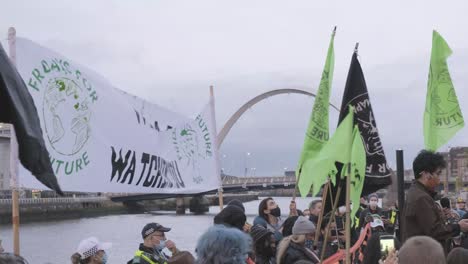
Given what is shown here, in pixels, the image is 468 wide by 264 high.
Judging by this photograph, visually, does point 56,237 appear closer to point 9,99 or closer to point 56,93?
point 56,93

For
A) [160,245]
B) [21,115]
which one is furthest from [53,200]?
[21,115]

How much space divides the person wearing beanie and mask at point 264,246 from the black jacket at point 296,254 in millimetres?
288

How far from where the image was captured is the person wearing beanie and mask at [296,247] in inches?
235

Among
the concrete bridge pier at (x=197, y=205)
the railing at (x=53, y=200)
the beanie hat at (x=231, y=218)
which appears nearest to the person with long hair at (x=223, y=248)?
the beanie hat at (x=231, y=218)

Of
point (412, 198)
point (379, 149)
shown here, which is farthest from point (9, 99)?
point (379, 149)

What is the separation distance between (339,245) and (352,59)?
2440mm

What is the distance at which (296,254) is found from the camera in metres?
6.02

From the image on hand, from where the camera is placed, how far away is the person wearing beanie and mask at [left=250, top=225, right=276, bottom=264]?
248 inches

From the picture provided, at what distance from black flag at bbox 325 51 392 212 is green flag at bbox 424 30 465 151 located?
55 cm

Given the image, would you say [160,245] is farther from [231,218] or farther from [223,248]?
[223,248]

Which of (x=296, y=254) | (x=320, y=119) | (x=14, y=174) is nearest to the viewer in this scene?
(x=296, y=254)

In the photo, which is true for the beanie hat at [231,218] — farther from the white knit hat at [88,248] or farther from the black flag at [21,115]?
the black flag at [21,115]

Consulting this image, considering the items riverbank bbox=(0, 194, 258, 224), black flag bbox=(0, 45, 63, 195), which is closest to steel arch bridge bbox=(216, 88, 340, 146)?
riverbank bbox=(0, 194, 258, 224)

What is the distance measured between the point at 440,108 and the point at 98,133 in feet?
13.1
